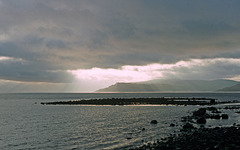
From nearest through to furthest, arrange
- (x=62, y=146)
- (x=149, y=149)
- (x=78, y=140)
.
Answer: (x=149, y=149)
(x=62, y=146)
(x=78, y=140)

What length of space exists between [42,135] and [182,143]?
22178mm

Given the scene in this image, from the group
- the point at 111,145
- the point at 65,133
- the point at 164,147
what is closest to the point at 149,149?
the point at 164,147

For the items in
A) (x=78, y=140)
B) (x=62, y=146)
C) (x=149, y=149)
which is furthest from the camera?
(x=78, y=140)

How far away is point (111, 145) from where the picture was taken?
28094 mm

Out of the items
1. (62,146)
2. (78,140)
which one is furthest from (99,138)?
(62,146)

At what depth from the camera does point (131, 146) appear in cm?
2702

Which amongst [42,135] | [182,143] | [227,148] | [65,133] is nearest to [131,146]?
[182,143]

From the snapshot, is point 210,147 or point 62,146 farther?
point 62,146

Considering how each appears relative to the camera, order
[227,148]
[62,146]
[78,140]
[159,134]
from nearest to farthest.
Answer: [227,148]
[62,146]
[78,140]
[159,134]

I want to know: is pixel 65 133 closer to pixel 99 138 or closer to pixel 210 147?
pixel 99 138

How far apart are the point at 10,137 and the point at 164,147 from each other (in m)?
24.6

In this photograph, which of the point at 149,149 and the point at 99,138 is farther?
the point at 99,138

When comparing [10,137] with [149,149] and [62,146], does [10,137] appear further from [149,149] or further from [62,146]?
[149,149]

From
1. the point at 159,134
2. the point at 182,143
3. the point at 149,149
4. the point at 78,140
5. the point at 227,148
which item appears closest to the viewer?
the point at 227,148
